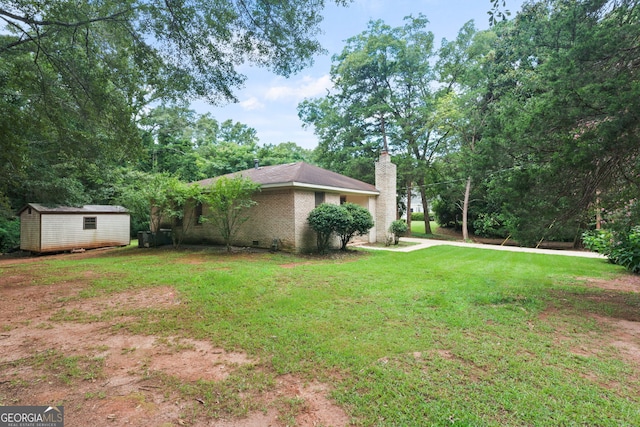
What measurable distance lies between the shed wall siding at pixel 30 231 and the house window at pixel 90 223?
1.69 meters

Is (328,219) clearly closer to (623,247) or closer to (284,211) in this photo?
(284,211)

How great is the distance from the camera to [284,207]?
37.4ft

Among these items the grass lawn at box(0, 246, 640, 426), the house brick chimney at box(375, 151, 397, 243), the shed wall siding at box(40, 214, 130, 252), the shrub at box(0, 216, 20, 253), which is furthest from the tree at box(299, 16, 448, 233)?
the shrub at box(0, 216, 20, 253)

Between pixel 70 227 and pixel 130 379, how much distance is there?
571 inches

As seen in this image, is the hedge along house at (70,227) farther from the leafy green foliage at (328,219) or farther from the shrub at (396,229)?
the shrub at (396,229)

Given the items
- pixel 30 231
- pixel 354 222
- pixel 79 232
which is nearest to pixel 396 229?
pixel 354 222

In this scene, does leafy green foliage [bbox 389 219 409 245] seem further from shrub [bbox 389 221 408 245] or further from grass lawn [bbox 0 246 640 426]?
grass lawn [bbox 0 246 640 426]

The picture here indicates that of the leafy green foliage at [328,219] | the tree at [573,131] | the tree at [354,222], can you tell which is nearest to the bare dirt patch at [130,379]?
the tree at [573,131]

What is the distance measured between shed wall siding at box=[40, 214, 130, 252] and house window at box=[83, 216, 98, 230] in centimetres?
10

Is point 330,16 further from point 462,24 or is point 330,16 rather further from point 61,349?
point 462,24

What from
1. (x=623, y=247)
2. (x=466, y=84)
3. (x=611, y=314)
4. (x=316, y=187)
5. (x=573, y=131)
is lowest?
(x=611, y=314)

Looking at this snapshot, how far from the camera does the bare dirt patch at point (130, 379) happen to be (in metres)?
2.24

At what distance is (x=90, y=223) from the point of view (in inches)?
555

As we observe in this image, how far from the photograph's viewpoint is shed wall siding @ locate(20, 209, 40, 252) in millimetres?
12555
